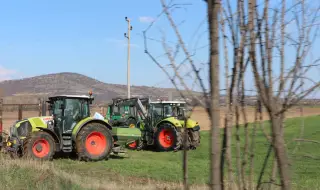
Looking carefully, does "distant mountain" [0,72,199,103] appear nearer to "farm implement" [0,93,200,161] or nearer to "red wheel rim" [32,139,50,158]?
"farm implement" [0,93,200,161]

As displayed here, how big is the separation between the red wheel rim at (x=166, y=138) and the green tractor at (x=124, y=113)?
167 centimetres

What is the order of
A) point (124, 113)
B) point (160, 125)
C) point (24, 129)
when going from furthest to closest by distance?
point (124, 113) < point (160, 125) < point (24, 129)

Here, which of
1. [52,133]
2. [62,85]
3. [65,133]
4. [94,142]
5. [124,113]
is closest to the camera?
[52,133]

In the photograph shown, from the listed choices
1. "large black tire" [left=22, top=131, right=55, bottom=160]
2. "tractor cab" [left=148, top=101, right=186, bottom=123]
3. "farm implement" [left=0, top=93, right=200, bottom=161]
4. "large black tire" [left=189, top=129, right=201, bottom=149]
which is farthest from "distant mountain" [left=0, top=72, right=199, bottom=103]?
"large black tire" [left=22, top=131, right=55, bottom=160]

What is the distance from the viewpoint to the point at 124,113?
20.7 m

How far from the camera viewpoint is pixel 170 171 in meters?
11.4

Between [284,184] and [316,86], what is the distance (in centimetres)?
70

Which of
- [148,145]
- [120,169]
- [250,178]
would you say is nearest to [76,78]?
[148,145]

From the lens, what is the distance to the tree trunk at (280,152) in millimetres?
2689

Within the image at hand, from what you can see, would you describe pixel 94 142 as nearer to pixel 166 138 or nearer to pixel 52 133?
pixel 52 133

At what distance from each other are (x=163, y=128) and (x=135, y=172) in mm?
7109

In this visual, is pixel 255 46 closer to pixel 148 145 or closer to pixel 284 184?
pixel 284 184

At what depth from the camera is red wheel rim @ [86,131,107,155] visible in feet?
48.8

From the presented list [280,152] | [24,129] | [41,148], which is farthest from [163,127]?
[280,152]
